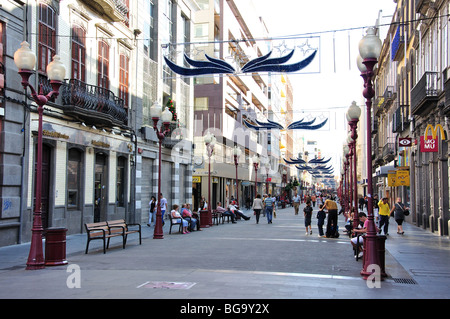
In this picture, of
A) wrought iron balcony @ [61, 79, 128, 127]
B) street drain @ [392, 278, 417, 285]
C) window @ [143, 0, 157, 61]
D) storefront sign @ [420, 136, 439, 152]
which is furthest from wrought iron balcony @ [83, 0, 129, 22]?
street drain @ [392, 278, 417, 285]

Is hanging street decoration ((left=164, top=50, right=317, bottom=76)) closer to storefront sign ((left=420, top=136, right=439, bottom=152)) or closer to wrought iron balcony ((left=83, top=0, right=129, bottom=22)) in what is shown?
wrought iron balcony ((left=83, top=0, right=129, bottom=22))

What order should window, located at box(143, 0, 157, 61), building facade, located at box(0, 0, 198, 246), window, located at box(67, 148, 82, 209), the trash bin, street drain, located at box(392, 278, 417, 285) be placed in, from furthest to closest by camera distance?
window, located at box(143, 0, 157, 61)
window, located at box(67, 148, 82, 209)
building facade, located at box(0, 0, 198, 246)
the trash bin
street drain, located at box(392, 278, 417, 285)

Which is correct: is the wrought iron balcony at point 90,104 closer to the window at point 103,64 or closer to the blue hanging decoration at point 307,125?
the window at point 103,64

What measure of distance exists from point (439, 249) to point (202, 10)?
3446cm

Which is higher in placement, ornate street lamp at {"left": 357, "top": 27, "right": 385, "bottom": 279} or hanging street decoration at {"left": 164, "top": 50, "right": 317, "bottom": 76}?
hanging street decoration at {"left": 164, "top": 50, "right": 317, "bottom": 76}

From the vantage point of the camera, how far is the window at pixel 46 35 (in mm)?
16500

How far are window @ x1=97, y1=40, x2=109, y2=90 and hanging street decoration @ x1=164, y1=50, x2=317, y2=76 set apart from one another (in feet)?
13.1

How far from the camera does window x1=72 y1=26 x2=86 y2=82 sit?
742 inches

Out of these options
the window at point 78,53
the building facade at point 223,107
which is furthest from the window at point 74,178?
the building facade at point 223,107

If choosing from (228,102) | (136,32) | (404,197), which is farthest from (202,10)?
(404,197)

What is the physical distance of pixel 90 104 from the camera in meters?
18.9

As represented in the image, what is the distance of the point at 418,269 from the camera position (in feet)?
35.5

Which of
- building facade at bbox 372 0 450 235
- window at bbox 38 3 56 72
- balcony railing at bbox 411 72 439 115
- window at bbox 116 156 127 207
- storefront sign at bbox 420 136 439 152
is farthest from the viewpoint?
window at bbox 116 156 127 207

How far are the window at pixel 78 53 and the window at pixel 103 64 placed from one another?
134 centimetres
